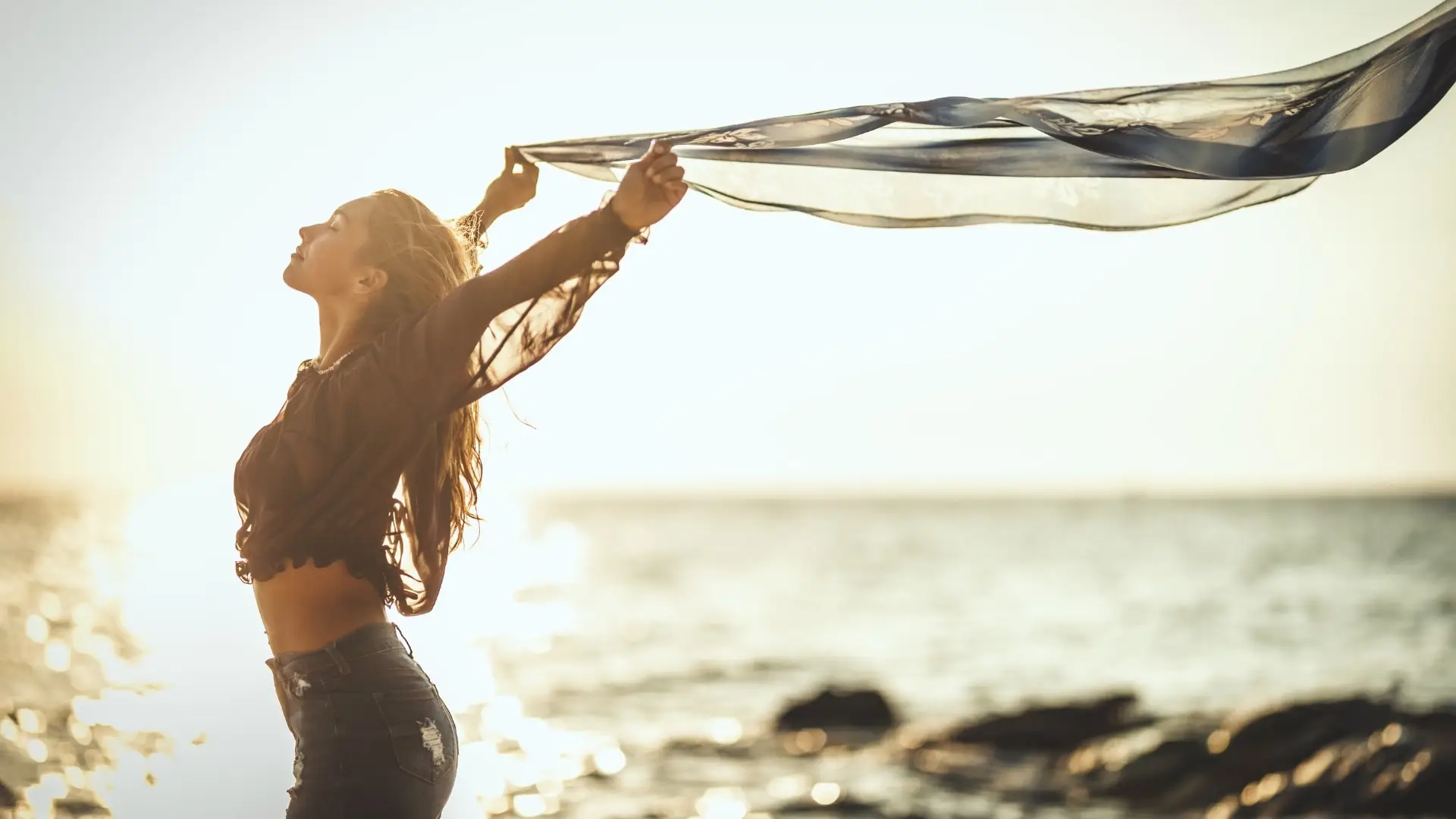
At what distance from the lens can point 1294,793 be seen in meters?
8.40

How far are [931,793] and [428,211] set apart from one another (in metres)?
7.80

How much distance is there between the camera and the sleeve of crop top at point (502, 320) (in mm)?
1827

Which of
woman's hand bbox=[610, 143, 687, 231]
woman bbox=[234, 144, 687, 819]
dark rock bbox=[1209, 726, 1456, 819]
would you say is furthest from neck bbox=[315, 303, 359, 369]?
dark rock bbox=[1209, 726, 1456, 819]

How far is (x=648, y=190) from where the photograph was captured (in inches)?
72.6

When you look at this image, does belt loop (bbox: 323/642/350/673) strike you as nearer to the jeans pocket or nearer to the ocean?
the jeans pocket

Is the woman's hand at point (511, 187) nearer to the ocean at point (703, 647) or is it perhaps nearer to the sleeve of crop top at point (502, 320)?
the sleeve of crop top at point (502, 320)

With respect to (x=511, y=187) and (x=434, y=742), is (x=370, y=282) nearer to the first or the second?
(x=511, y=187)

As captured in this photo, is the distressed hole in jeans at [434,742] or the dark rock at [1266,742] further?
the dark rock at [1266,742]

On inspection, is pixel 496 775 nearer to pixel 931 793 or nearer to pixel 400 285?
pixel 931 793

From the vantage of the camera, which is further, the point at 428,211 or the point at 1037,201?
the point at 1037,201

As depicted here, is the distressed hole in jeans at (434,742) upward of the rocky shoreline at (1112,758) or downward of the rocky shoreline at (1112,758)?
downward

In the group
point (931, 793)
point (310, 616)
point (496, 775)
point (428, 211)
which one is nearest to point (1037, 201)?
point (428, 211)

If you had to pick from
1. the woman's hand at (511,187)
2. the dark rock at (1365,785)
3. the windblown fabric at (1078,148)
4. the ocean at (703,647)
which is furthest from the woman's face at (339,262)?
the dark rock at (1365,785)

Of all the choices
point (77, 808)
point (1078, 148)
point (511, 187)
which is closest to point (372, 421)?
point (511, 187)
